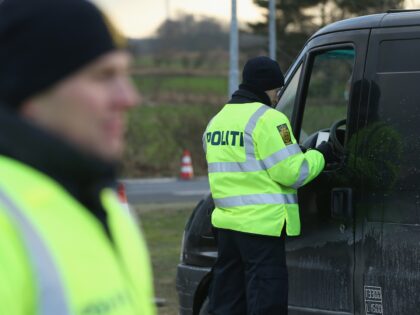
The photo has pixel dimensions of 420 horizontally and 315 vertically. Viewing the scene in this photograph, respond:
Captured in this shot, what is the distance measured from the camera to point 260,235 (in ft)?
15.7

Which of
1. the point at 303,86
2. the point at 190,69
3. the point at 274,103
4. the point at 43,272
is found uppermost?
the point at 43,272

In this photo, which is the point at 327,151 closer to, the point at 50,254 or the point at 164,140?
the point at 50,254

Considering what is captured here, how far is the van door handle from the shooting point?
4.54m

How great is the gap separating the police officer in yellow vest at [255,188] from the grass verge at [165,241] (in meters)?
2.06

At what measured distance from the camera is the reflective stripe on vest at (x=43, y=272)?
130 cm

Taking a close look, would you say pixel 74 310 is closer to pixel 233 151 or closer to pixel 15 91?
pixel 15 91

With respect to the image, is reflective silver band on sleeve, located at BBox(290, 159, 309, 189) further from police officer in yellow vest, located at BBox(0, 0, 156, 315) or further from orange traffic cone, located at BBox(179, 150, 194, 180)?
orange traffic cone, located at BBox(179, 150, 194, 180)

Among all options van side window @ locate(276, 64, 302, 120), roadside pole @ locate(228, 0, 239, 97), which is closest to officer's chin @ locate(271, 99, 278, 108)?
van side window @ locate(276, 64, 302, 120)

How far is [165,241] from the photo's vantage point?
34.6 feet

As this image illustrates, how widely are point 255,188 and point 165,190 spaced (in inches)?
517

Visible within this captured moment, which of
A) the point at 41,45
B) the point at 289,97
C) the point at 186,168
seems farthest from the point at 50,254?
the point at 186,168

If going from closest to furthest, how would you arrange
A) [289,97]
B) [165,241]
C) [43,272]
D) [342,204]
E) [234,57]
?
1. [43,272]
2. [342,204]
3. [289,97]
4. [165,241]
5. [234,57]

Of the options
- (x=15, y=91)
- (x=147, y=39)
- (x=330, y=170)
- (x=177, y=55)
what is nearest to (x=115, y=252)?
(x=15, y=91)

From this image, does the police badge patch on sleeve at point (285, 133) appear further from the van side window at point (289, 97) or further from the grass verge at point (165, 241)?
the grass verge at point (165, 241)
